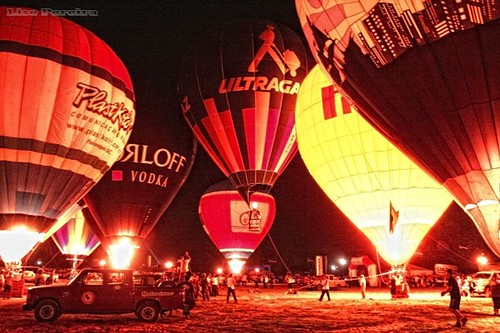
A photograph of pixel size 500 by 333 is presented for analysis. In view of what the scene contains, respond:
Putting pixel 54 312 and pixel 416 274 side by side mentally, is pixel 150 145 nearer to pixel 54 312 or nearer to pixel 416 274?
pixel 54 312

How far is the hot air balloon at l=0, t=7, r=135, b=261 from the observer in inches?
571

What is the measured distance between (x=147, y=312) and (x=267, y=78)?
12.9 m

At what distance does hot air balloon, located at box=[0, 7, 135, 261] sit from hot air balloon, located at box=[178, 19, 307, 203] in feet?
17.8

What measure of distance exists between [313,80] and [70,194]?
33.4 ft

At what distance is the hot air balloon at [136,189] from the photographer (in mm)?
21531

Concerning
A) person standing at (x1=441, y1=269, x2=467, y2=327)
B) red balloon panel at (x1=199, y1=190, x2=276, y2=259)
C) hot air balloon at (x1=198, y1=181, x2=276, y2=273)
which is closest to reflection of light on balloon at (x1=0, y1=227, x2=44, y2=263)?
person standing at (x1=441, y1=269, x2=467, y2=327)

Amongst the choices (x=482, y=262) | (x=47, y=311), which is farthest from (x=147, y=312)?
(x=482, y=262)

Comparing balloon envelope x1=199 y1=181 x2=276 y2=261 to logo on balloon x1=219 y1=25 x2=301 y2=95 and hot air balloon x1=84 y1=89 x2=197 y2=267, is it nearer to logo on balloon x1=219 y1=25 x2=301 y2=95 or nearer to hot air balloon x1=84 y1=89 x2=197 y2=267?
hot air balloon x1=84 y1=89 x2=197 y2=267

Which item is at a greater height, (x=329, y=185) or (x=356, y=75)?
(x=356, y=75)

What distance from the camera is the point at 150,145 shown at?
2284 cm

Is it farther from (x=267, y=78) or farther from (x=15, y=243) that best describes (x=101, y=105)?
(x=267, y=78)

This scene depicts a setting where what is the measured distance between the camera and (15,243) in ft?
47.1

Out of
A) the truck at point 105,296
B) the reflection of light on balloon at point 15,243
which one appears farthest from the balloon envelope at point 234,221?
the truck at point 105,296

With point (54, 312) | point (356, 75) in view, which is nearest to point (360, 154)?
point (356, 75)
